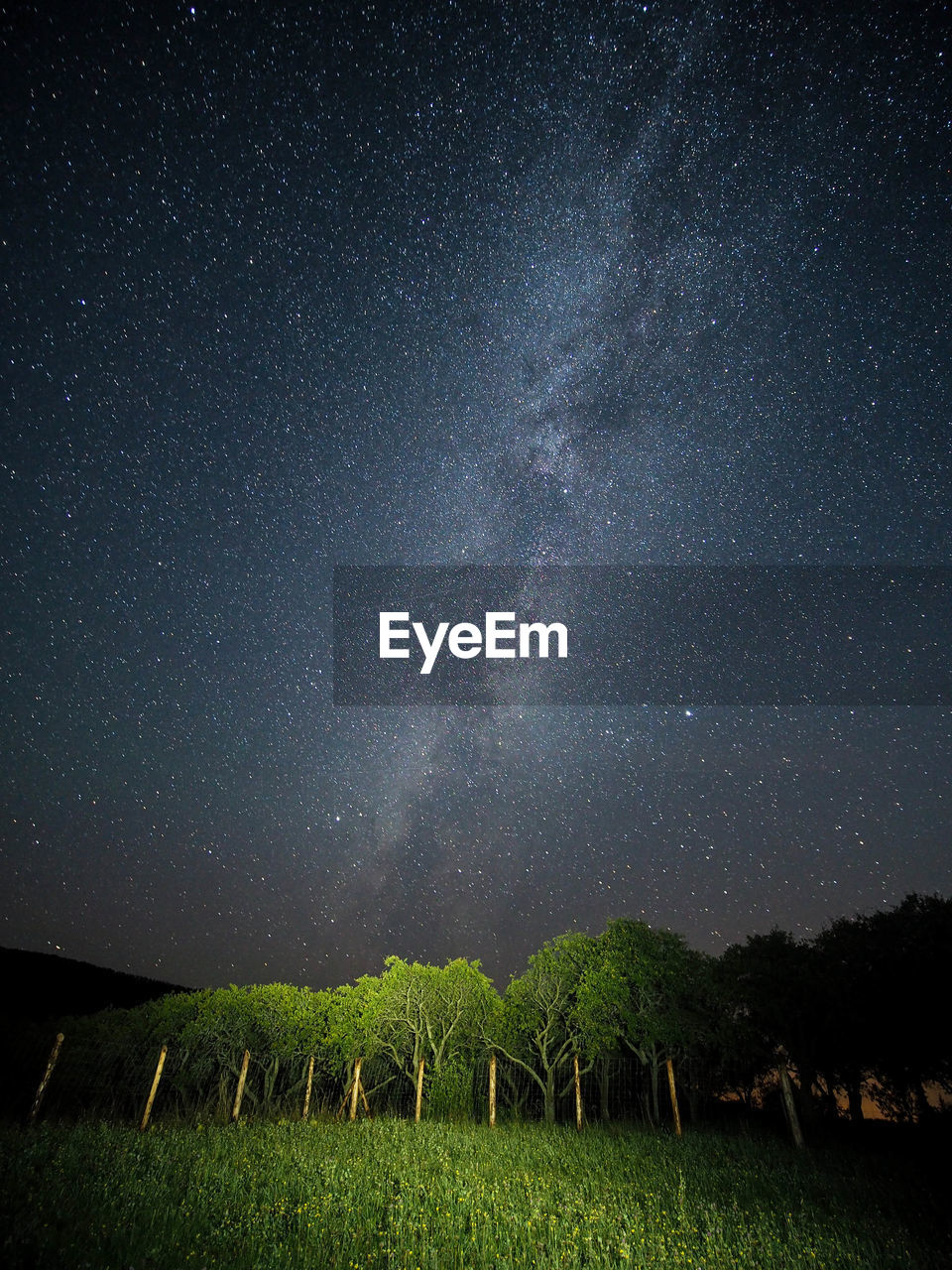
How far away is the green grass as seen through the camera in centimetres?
548

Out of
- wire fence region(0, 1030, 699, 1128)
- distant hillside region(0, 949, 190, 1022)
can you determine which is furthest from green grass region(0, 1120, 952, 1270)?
distant hillside region(0, 949, 190, 1022)

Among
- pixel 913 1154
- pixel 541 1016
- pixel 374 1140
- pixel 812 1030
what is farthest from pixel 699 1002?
pixel 374 1140

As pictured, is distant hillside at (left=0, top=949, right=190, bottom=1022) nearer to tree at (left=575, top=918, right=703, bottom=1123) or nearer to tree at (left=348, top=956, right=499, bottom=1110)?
tree at (left=348, top=956, right=499, bottom=1110)

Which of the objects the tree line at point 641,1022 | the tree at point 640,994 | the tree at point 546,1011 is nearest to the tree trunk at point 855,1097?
the tree line at point 641,1022

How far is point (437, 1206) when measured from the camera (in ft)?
22.9

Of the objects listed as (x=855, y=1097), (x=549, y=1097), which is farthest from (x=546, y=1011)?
(x=855, y=1097)

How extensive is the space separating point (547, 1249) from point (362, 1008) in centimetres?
2736

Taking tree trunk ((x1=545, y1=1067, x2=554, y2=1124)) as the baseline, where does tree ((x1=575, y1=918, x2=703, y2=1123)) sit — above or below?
above

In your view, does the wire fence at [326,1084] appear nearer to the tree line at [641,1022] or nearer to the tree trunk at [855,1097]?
the tree line at [641,1022]

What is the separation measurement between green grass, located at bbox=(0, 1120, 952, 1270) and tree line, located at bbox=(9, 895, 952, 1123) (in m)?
12.8

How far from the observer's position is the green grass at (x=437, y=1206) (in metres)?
5.48

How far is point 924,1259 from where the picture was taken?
6.00 metres

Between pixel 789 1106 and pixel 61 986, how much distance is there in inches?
3241

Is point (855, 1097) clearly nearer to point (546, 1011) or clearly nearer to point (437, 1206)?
point (546, 1011)
